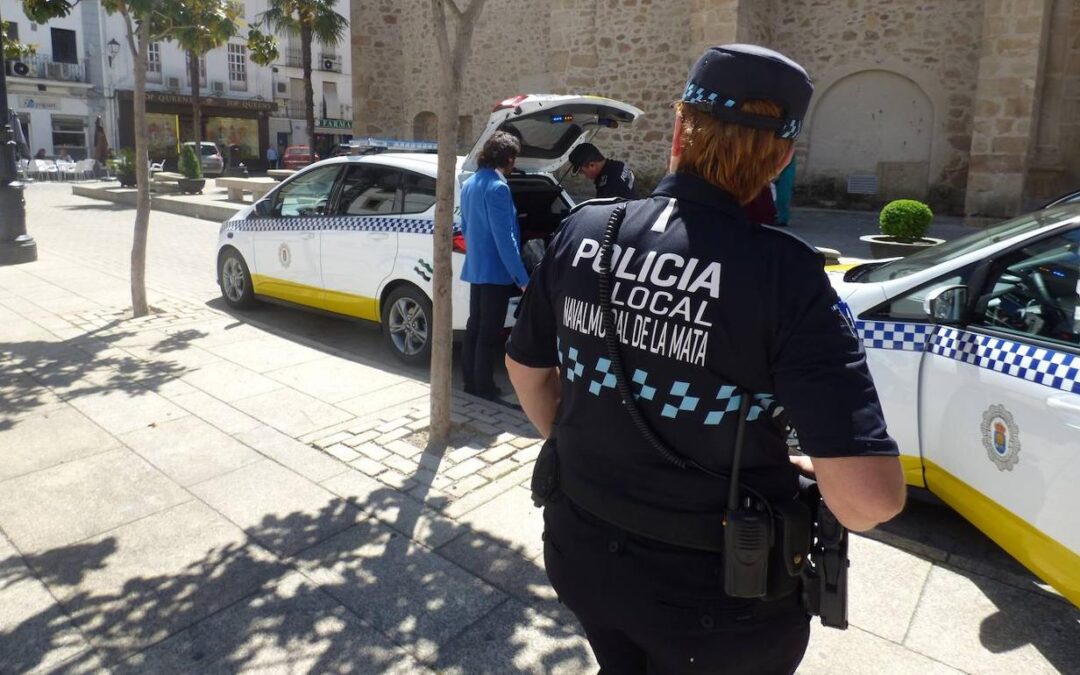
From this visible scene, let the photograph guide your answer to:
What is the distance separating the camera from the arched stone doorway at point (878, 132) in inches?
599

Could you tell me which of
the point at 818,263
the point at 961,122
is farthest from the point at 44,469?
the point at 961,122

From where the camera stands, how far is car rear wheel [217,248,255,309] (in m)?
8.04

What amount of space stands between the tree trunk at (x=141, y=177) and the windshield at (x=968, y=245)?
21.0ft

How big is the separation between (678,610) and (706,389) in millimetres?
423

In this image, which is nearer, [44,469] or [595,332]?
[595,332]

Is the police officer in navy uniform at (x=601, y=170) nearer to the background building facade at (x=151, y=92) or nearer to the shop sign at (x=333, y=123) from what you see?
the background building facade at (x=151, y=92)

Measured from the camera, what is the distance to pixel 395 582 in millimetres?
3373

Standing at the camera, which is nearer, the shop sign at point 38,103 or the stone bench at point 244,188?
the stone bench at point 244,188

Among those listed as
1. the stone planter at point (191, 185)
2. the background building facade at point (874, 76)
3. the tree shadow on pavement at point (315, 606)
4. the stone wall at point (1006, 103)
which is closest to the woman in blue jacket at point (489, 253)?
the tree shadow on pavement at point (315, 606)

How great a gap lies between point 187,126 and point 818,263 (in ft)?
163

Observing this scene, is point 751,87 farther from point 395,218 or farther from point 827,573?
point 395,218

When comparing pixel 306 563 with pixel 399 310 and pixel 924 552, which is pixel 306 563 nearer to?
pixel 924 552

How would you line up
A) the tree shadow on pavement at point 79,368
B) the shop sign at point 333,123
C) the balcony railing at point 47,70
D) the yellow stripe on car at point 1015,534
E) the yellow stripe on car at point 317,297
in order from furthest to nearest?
the shop sign at point 333,123, the balcony railing at point 47,70, the yellow stripe on car at point 317,297, the tree shadow on pavement at point 79,368, the yellow stripe on car at point 1015,534

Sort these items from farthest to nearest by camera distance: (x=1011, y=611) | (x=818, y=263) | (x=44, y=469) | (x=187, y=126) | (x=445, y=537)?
(x=187, y=126)
(x=44, y=469)
(x=445, y=537)
(x=1011, y=611)
(x=818, y=263)
